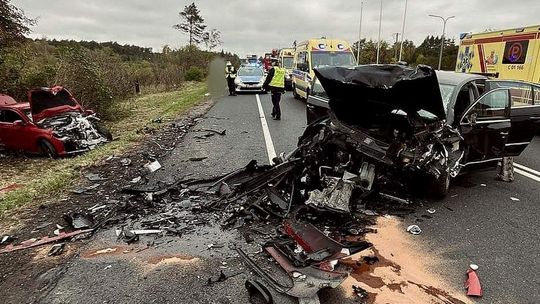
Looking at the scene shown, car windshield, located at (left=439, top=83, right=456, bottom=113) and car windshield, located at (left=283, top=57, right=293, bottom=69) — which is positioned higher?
car windshield, located at (left=283, top=57, right=293, bottom=69)

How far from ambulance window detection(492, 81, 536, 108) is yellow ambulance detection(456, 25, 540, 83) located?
12.3 ft

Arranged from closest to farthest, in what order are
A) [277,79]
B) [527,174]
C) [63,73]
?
[527,174] < [277,79] < [63,73]

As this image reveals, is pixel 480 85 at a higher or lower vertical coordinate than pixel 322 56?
lower

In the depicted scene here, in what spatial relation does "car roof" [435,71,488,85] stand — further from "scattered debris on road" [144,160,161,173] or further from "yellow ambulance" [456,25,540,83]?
"yellow ambulance" [456,25,540,83]

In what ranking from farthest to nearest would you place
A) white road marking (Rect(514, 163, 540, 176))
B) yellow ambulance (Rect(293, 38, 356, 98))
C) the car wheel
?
1. yellow ambulance (Rect(293, 38, 356, 98))
2. the car wheel
3. white road marking (Rect(514, 163, 540, 176))

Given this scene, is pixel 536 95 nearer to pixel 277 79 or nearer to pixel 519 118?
pixel 519 118

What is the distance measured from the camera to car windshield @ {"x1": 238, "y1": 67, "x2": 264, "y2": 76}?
71.8ft

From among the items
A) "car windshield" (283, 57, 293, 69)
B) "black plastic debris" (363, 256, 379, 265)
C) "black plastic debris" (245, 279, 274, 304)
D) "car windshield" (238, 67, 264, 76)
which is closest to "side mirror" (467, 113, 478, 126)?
"black plastic debris" (363, 256, 379, 265)

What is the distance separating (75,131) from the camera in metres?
9.42

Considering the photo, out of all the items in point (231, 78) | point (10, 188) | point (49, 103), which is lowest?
point (10, 188)

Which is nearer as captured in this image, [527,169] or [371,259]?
[371,259]

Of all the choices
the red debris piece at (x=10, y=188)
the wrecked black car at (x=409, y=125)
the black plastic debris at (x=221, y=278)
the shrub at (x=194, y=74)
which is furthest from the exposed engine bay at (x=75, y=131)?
the shrub at (x=194, y=74)

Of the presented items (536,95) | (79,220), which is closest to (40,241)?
(79,220)

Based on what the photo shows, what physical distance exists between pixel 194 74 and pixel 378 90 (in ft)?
103
